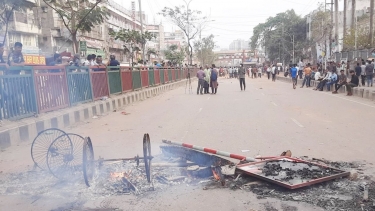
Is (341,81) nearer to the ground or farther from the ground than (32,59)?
nearer to the ground

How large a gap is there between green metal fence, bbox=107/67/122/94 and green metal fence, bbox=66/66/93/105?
2.12 m

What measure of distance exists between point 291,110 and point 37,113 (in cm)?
791

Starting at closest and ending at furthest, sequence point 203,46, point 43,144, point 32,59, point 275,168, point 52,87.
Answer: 1. point 275,168
2. point 43,144
3. point 52,87
4. point 32,59
5. point 203,46

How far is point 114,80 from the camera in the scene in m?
14.2

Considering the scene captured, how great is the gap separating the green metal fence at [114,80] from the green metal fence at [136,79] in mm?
2302

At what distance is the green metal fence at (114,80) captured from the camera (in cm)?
1364

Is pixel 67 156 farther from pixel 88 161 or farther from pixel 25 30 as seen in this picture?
pixel 25 30

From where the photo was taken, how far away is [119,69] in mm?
14648

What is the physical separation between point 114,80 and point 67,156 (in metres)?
9.63

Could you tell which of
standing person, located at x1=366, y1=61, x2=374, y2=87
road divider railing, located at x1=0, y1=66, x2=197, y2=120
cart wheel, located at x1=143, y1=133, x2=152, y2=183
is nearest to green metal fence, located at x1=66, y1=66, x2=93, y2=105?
road divider railing, located at x1=0, y1=66, x2=197, y2=120

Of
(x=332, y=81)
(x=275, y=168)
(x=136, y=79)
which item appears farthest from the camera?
(x=332, y=81)

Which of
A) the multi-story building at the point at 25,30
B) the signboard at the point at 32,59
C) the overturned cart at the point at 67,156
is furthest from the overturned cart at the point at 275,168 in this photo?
the multi-story building at the point at 25,30

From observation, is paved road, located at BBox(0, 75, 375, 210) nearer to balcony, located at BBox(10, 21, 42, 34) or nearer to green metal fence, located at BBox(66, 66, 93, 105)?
green metal fence, located at BBox(66, 66, 93, 105)

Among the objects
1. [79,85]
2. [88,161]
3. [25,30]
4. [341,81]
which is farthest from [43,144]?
[25,30]
